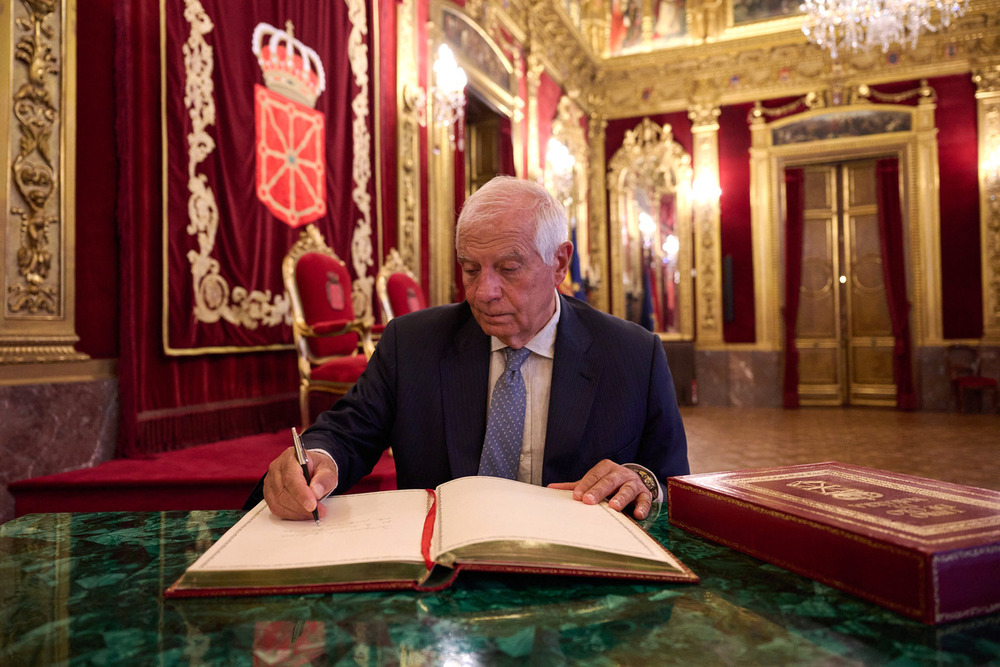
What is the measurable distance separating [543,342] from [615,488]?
55cm

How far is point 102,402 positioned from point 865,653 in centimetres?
340

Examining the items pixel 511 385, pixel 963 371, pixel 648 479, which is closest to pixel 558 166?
pixel 963 371

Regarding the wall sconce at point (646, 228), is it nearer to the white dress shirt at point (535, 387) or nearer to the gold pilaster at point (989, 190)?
the gold pilaster at point (989, 190)

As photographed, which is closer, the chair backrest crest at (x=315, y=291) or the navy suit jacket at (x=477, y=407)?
the navy suit jacket at (x=477, y=407)

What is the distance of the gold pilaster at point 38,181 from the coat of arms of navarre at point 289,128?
1.21 m

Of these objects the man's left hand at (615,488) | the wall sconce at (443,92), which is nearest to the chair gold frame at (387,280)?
the wall sconce at (443,92)

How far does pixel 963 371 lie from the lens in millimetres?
8250

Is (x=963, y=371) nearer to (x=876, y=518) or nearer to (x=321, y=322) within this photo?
(x=321, y=322)

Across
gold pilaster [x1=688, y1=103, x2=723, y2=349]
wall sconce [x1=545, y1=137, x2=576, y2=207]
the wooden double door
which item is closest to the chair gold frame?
wall sconce [x1=545, y1=137, x2=576, y2=207]

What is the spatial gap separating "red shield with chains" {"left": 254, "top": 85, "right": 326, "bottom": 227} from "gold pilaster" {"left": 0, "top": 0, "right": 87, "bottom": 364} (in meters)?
1.19

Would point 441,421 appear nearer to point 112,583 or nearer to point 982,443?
point 112,583

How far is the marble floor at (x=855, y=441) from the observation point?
186 inches

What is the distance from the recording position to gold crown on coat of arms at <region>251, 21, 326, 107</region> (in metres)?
4.15

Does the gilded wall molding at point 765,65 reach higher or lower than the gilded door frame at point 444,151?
higher
